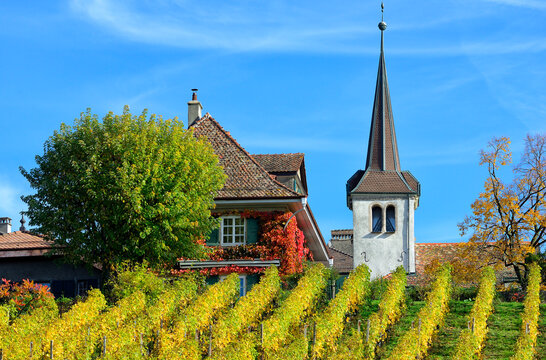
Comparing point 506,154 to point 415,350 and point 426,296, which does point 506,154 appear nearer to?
point 426,296

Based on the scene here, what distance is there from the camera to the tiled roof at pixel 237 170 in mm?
33688

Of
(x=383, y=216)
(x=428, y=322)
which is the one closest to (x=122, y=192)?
(x=428, y=322)

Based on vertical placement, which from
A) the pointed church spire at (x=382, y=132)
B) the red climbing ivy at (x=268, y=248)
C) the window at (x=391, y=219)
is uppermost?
the pointed church spire at (x=382, y=132)

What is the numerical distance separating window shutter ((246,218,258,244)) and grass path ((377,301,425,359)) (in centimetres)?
648

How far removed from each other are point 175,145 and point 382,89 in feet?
92.2

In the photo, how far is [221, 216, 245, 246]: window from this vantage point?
3369cm

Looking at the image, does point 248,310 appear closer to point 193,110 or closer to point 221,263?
point 221,263

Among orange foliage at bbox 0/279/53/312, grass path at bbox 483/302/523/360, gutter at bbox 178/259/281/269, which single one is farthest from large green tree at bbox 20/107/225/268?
grass path at bbox 483/302/523/360

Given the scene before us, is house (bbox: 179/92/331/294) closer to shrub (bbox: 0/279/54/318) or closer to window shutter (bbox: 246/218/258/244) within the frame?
window shutter (bbox: 246/218/258/244)

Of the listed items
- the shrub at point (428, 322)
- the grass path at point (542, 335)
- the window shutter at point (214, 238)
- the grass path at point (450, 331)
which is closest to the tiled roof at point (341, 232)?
the window shutter at point (214, 238)

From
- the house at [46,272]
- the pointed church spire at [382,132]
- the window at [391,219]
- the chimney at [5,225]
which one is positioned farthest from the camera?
the pointed church spire at [382,132]

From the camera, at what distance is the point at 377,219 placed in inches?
2126

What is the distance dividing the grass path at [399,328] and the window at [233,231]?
23.1ft

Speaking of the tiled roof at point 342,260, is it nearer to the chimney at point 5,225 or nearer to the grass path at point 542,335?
the chimney at point 5,225
